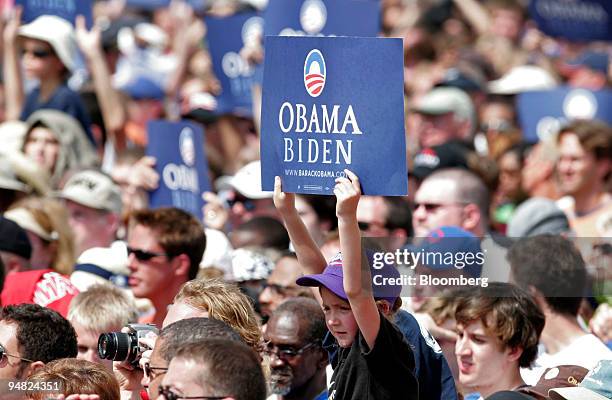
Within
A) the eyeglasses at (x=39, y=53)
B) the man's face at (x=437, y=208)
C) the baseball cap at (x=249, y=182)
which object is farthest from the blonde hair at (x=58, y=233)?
the eyeglasses at (x=39, y=53)

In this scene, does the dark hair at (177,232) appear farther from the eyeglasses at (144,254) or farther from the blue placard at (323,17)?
the blue placard at (323,17)

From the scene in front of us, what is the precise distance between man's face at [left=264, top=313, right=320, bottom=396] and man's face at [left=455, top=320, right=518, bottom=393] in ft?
2.54

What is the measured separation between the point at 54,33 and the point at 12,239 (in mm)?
2838

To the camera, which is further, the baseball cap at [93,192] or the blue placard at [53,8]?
the blue placard at [53,8]

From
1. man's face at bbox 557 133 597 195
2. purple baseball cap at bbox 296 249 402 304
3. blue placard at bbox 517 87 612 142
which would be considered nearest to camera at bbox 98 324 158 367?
purple baseball cap at bbox 296 249 402 304

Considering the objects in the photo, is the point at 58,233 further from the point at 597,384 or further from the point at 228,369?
the point at 228,369

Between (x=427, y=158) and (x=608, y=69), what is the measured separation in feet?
14.4

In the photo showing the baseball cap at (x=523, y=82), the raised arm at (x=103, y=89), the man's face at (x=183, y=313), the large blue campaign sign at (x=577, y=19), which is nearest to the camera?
the man's face at (x=183, y=313)

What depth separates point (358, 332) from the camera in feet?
16.1

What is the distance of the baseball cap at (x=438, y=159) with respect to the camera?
383 inches

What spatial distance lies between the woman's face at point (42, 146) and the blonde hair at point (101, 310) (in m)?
3.26

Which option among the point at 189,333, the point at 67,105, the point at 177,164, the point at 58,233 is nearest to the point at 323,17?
the point at 177,164

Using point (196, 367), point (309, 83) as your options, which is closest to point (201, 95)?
point (309, 83)

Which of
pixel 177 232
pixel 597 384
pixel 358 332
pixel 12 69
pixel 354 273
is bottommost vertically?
pixel 597 384
